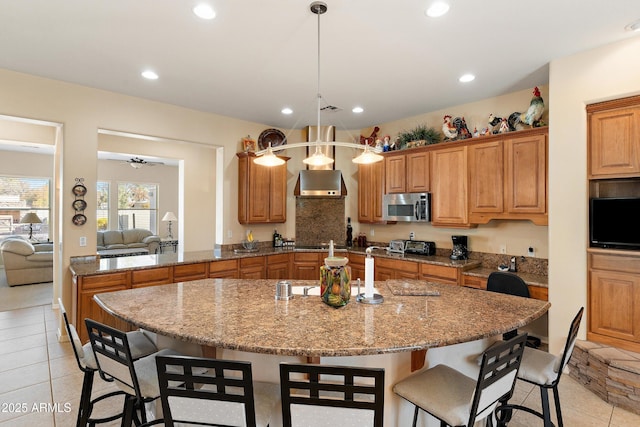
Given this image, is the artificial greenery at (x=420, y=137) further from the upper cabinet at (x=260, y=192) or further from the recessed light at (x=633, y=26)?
the recessed light at (x=633, y=26)

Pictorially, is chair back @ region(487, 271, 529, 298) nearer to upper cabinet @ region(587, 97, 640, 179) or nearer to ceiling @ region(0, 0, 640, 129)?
upper cabinet @ region(587, 97, 640, 179)

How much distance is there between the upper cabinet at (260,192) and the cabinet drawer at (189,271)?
1123 millimetres

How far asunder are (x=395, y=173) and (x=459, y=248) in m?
1.42

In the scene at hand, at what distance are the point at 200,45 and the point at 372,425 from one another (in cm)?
304

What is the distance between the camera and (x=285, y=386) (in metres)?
1.21

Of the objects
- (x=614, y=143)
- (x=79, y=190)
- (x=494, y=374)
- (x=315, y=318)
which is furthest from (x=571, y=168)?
(x=79, y=190)

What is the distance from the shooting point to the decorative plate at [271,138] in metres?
5.36

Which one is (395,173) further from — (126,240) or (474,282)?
(126,240)

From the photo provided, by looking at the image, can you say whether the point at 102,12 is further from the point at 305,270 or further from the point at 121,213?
the point at 121,213

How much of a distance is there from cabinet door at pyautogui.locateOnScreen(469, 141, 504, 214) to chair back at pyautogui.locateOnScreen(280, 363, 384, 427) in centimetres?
331

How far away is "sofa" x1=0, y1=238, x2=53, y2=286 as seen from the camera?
6.20m

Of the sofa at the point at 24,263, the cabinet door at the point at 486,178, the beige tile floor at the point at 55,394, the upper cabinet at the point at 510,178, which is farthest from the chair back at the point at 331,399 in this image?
the sofa at the point at 24,263

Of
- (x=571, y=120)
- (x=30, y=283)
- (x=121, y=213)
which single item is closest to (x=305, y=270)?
(x=571, y=120)

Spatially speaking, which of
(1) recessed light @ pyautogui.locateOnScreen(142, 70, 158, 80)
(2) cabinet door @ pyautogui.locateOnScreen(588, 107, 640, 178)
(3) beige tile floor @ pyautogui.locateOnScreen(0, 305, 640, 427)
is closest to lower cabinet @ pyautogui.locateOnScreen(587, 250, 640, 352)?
(3) beige tile floor @ pyautogui.locateOnScreen(0, 305, 640, 427)
